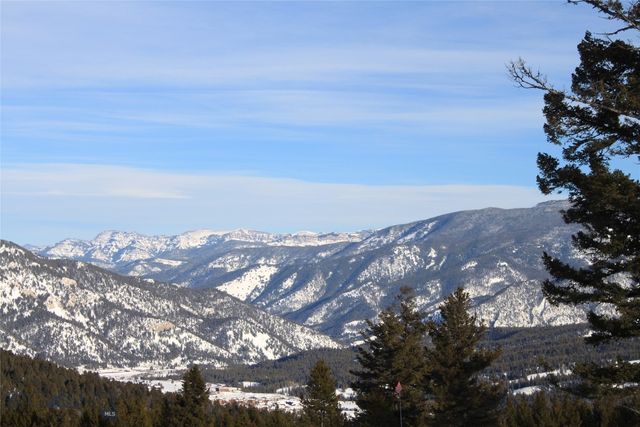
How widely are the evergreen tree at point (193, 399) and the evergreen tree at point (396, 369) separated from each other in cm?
3363

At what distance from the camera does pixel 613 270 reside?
27359 millimetres

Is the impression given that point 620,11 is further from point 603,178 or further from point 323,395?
point 323,395

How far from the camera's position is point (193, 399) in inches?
3492

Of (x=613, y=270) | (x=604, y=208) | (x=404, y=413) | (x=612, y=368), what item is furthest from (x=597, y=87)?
(x=404, y=413)

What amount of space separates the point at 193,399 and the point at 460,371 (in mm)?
43947

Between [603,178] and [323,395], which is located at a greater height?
[603,178]

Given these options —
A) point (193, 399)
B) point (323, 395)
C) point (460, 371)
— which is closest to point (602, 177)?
point (460, 371)

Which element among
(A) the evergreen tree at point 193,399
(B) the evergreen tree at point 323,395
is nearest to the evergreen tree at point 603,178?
(B) the evergreen tree at point 323,395

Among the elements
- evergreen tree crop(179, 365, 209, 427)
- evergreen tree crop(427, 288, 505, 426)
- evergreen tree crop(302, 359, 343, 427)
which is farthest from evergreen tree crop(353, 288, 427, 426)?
evergreen tree crop(179, 365, 209, 427)

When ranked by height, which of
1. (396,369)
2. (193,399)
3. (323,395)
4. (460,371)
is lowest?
(193,399)

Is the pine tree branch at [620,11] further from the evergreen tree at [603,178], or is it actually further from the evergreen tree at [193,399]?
the evergreen tree at [193,399]

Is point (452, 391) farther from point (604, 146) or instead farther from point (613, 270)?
point (604, 146)

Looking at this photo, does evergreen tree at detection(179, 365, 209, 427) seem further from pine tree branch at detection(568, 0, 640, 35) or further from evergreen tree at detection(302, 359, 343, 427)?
pine tree branch at detection(568, 0, 640, 35)

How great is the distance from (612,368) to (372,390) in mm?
30746
